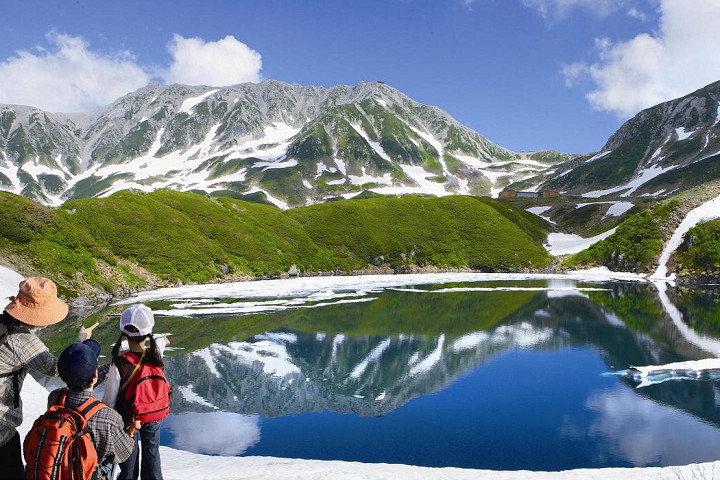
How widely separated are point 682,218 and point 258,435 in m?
82.3

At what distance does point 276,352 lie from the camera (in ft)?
87.6

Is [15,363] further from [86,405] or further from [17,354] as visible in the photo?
[86,405]

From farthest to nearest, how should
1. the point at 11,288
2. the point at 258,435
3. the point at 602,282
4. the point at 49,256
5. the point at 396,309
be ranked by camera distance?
the point at 602,282 → the point at 49,256 → the point at 396,309 → the point at 11,288 → the point at 258,435

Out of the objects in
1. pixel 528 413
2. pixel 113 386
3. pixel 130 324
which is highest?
pixel 130 324

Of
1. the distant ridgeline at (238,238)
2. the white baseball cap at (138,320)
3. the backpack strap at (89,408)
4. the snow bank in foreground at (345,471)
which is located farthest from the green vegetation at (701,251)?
the backpack strap at (89,408)

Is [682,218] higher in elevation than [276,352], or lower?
higher

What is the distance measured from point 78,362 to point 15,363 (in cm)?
103

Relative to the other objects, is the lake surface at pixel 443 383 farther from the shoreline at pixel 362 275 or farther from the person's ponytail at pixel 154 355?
the person's ponytail at pixel 154 355

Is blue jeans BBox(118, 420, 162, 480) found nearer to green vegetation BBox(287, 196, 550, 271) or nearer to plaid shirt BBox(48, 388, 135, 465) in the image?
plaid shirt BBox(48, 388, 135, 465)

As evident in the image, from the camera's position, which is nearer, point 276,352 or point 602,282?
point 276,352

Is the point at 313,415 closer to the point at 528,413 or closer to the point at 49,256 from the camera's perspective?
the point at 528,413

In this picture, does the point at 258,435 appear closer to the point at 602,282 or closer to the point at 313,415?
the point at 313,415

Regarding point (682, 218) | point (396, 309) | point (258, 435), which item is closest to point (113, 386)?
point (258, 435)

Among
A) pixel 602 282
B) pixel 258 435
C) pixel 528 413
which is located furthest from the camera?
pixel 602 282
